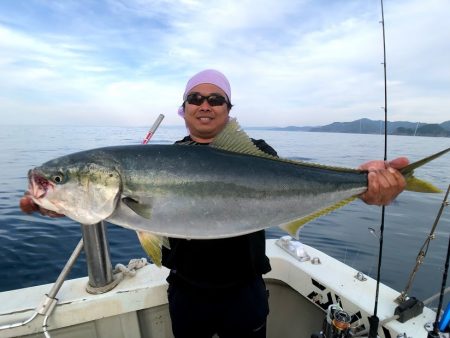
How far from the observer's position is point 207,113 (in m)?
3.54

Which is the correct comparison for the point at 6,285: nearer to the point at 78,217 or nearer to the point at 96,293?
the point at 96,293

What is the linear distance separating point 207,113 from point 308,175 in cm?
138

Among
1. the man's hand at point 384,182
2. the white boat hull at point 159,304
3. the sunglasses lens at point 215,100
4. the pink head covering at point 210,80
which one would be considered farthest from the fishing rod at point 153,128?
the man's hand at point 384,182

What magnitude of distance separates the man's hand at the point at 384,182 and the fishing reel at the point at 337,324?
115cm

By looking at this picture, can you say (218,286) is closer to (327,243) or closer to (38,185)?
(38,185)

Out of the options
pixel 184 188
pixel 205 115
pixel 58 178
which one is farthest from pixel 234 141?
pixel 58 178

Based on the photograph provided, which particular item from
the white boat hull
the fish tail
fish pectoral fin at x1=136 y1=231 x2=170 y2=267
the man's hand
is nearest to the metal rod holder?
the white boat hull

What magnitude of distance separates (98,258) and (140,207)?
162 centimetres

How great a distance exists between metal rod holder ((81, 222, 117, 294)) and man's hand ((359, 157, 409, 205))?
2823mm

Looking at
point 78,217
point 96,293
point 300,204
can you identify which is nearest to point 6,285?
point 96,293

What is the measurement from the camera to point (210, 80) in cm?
368

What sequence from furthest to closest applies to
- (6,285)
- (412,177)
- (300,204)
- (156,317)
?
(6,285), (156,317), (300,204), (412,177)

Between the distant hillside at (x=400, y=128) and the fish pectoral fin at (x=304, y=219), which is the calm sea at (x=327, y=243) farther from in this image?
the fish pectoral fin at (x=304, y=219)

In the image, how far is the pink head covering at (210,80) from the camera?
368 centimetres
